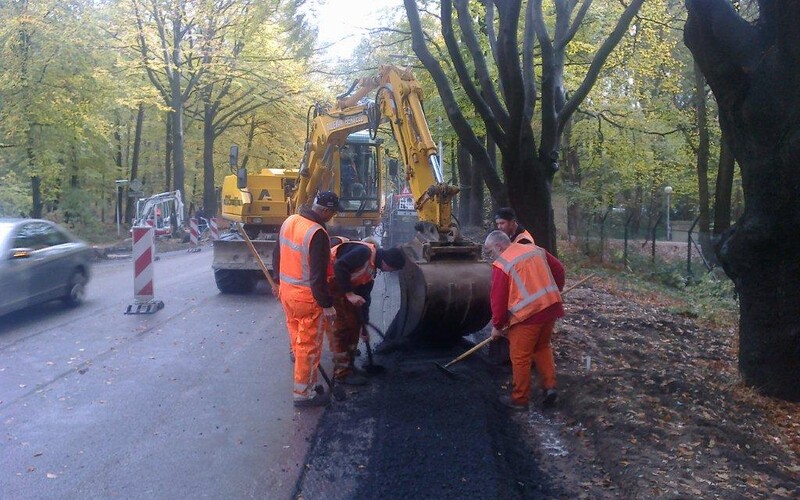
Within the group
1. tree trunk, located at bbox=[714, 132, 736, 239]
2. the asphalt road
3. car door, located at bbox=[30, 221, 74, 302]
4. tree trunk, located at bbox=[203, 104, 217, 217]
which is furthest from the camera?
tree trunk, located at bbox=[203, 104, 217, 217]

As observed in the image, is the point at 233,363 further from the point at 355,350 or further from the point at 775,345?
the point at 775,345

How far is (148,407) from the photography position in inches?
280

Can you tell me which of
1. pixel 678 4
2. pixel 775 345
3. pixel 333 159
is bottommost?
pixel 775 345

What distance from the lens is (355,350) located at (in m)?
8.18

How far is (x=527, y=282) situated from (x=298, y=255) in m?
2.09

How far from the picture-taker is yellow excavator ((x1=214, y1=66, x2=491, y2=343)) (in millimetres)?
8227

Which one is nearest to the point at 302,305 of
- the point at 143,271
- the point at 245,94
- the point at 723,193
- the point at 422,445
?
the point at 422,445

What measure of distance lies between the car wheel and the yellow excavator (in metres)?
2.41

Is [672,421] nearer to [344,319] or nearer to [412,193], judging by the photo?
[344,319]

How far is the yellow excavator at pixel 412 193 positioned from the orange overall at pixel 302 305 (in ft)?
4.91

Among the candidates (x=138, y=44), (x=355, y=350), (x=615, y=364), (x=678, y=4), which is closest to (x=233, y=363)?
(x=355, y=350)

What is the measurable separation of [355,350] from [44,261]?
20.9ft

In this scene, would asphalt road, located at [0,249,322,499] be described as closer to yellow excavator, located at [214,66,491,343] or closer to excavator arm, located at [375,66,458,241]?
yellow excavator, located at [214,66,491,343]

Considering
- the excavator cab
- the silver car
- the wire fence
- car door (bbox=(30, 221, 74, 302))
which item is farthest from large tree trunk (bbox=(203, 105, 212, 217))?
car door (bbox=(30, 221, 74, 302))
